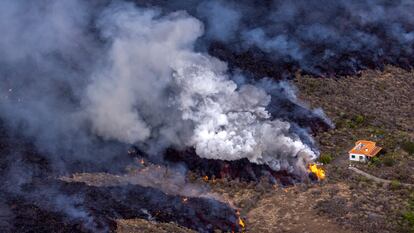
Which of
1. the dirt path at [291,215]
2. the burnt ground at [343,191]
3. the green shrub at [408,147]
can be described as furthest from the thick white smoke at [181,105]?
the green shrub at [408,147]

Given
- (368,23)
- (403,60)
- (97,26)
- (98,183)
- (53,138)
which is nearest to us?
(98,183)

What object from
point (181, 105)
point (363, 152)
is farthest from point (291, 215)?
point (181, 105)

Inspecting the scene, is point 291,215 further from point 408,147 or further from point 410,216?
point 408,147

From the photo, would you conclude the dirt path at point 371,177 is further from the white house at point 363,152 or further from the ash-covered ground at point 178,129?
the white house at point 363,152

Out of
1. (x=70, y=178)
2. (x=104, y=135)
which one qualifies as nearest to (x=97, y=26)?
(x=104, y=135)

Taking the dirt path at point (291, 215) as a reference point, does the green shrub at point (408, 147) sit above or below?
above

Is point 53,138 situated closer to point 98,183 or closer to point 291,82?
point 98,183
